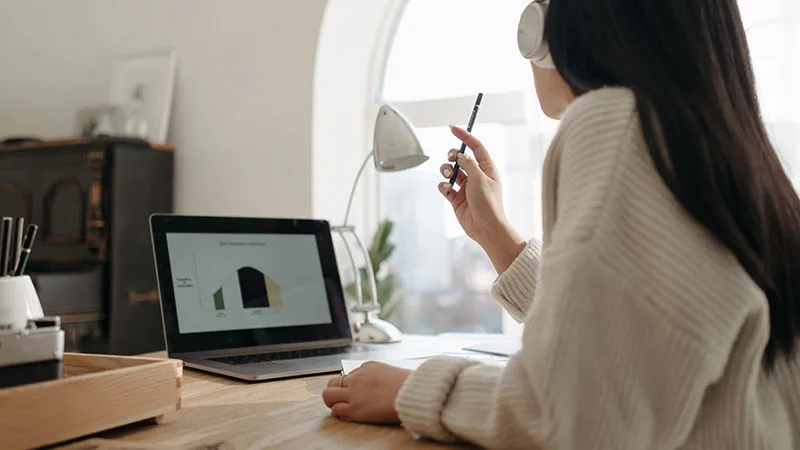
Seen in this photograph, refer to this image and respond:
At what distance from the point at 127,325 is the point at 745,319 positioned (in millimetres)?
2739

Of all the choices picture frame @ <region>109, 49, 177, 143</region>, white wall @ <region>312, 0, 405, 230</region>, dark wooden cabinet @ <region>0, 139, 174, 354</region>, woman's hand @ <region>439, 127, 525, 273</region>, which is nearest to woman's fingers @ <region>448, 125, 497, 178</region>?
woman's hand @ <region>439, 127, 525, 273</region>

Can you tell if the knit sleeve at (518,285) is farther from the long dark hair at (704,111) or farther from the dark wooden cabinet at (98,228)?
the dark wooden cabinet at (98,228)

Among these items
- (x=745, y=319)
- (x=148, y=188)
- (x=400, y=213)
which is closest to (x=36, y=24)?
(x=148, y=188)

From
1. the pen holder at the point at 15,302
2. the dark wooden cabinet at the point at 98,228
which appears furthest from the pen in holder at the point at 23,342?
the dark wooden cabinet at the point at 98,228

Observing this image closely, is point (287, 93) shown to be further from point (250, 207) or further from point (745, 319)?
point (745, 319)

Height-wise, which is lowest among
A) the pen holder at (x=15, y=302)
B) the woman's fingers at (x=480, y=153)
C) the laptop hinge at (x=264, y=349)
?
the laptop hinge at (x=264, y=349)

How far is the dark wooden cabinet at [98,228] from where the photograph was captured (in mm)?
2867

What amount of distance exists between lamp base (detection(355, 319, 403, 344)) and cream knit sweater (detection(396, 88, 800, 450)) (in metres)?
0.88

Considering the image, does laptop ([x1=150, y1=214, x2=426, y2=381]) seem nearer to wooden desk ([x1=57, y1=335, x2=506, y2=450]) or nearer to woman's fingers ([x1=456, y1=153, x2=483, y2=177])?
wooden desk ([x1=57, y1=335, x2=506, y2=450])

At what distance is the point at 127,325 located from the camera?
2.95 metres

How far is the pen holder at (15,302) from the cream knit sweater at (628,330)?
1.71 feet

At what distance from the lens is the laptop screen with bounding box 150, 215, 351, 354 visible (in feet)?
4.33

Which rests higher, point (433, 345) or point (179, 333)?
point (179, 333)

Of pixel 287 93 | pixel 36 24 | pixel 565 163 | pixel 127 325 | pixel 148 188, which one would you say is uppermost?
pixel 36 24
